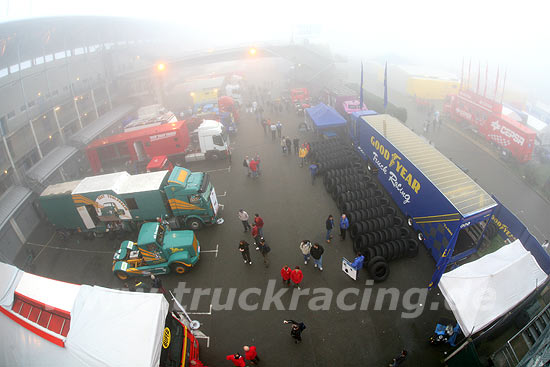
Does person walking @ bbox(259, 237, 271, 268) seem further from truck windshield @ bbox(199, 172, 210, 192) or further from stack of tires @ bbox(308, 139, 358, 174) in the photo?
stack of tires @ bbox(308, 139, 358, 174)

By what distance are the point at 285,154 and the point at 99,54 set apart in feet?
82.6

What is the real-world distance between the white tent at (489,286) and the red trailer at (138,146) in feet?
64.8

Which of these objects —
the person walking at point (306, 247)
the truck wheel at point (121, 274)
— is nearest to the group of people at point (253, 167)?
→ the person walking at point (306, 247)

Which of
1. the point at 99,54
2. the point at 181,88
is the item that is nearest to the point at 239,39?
the point at 181,88

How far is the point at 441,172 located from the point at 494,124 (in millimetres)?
14264

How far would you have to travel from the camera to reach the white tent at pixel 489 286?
8.12 meters

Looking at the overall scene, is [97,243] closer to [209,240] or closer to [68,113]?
[209,240]

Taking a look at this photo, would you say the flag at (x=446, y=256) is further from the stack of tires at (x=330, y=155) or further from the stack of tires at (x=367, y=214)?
the stack of tires at (x=330, y=155)

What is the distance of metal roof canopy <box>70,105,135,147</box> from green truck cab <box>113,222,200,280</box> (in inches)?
571

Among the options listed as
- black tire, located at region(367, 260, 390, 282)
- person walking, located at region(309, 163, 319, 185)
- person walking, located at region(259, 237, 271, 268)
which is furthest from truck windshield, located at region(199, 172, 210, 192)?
black tire, located at region(367, 260, 390, 282)

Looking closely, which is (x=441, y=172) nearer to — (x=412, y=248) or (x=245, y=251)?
(x=412, y=248)

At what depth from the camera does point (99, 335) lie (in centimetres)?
691

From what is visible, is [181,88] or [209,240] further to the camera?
[181,88]

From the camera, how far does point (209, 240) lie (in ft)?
46.6
